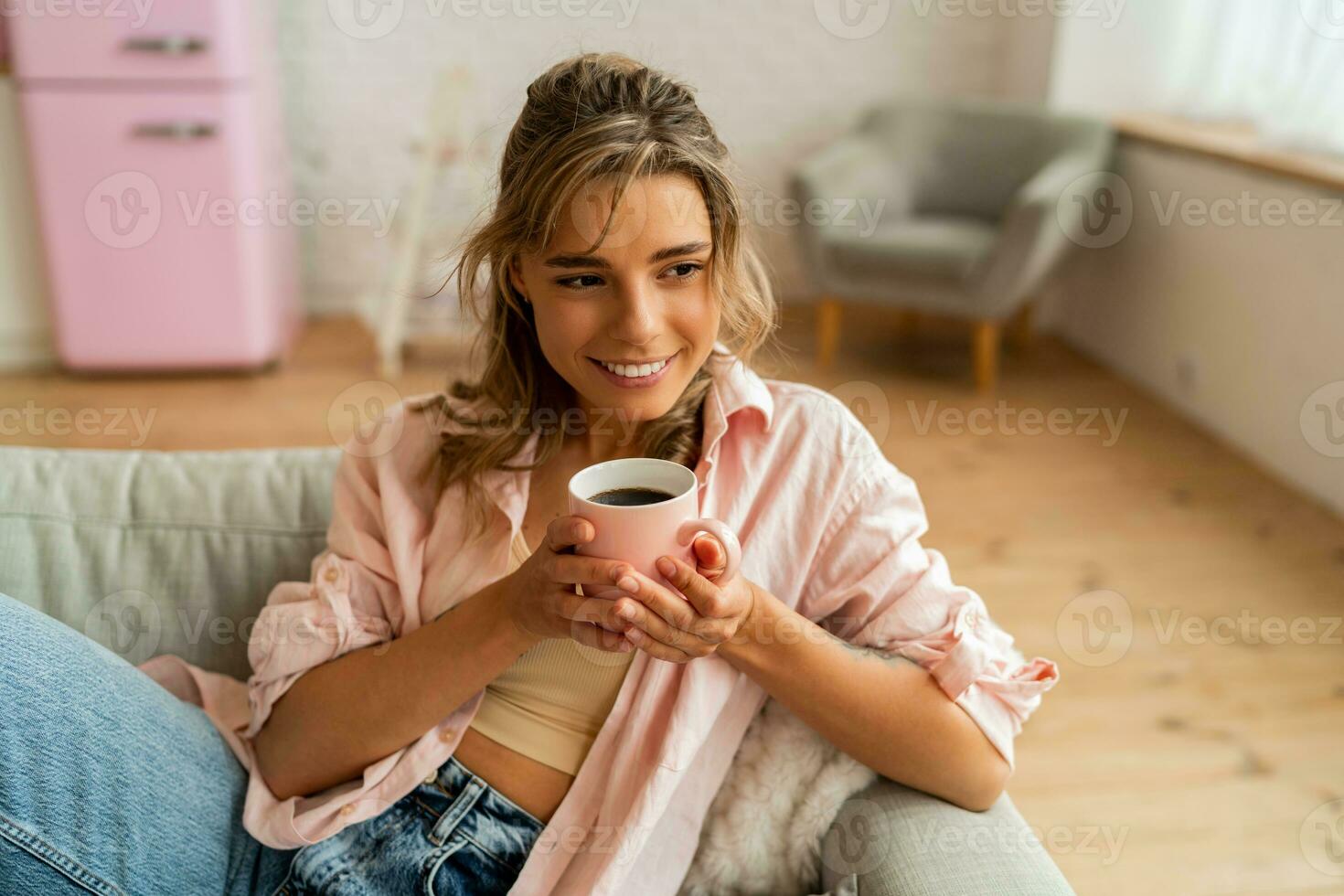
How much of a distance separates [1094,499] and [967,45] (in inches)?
88.8

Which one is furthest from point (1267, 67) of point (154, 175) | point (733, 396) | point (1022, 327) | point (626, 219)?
point (154, 175)

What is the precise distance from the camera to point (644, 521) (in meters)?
0.84

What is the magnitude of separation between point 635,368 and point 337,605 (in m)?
0.37

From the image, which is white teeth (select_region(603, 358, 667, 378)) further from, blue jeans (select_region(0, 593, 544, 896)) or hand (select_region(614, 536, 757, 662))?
blue jeans (select_region(0, 593, 544, 896))

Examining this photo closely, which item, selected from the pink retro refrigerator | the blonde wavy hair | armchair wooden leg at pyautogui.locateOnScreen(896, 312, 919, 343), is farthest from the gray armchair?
the blonde wavy hair

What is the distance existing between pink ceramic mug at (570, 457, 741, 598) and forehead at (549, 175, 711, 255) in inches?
8.2

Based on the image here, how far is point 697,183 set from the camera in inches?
41.1

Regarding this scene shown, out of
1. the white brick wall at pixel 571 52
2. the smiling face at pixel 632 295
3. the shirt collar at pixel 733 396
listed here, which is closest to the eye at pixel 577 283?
the smiling face at pixel 632 295

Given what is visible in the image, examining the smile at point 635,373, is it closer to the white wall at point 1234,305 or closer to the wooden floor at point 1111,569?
the wooden floor at point 1111,569

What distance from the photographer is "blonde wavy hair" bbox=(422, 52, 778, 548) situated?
1.00 m

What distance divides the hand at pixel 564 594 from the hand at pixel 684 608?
0.05 feet

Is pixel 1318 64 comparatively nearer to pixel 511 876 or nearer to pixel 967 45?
pixel 967 45

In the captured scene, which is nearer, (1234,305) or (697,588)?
(697,588)

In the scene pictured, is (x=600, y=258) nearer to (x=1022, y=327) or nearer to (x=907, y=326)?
(x=1022, y=327)
